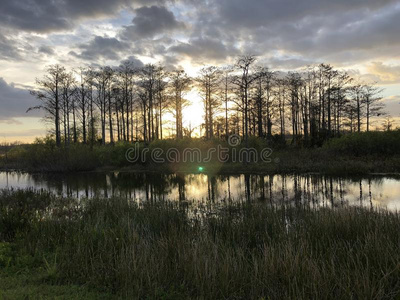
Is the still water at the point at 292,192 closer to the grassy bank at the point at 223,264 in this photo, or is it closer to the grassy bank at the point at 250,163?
the grassy bank at the point at 250,163

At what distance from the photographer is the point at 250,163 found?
28641 mm

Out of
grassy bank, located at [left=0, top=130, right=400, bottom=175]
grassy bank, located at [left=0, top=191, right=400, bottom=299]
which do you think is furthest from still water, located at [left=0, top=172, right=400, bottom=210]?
grassy bank, located at [left=0, top=191, right=400, bottom=299]

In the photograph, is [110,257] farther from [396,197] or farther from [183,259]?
Answer: [396,197]

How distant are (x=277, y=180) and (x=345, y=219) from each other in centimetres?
1454

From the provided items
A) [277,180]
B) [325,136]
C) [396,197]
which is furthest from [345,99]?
[396,197]

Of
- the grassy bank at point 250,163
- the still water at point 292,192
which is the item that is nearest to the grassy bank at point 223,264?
the still water at point 292,192

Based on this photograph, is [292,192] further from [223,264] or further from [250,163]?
[250,163]

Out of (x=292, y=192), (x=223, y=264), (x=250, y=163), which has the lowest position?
(x=292, y=192)

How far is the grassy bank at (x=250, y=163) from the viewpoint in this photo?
25047 millimetres

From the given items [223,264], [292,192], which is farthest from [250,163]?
[223,264]

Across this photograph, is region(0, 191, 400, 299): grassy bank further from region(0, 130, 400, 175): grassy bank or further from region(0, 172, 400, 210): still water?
region(0, 130, 400, 175): grassy bank

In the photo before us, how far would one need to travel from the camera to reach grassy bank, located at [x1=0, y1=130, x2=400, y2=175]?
25047mm

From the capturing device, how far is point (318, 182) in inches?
774

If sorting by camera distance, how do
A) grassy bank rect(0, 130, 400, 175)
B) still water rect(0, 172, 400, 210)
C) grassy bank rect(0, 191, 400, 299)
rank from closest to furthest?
grassy bank rect(0, 191, 400, 299) → still water rect(0, 172, 400, 210) → grassy bank rect(0, 130, 400, 175)
